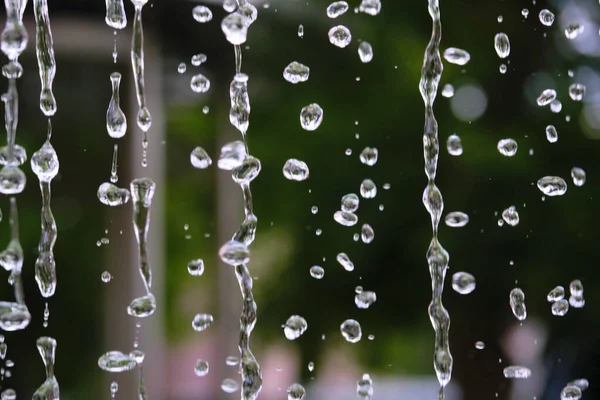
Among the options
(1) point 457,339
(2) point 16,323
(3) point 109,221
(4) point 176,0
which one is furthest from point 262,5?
(2) point 16,323

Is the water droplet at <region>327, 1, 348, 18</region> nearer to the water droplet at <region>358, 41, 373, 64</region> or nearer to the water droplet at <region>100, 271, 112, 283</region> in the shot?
the water droplet at <region>358, 41, 373, 64</region>

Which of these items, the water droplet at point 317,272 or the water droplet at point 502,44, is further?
the water droplet at point 317,272

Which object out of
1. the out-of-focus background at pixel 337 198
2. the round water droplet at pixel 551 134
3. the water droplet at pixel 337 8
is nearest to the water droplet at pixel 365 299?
the out-of-focus background at pixel 337 198

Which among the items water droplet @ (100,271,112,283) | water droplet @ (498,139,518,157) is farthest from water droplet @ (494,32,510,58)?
water droplet @ (100,271,112,283)

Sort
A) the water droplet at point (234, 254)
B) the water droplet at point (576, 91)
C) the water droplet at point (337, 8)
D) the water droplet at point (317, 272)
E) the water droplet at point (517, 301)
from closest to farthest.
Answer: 1. the water droplet at point (234, 254)
2. the water droplet at point (517, 301)
3. the water droplet at point (337, 8)
4. the water droplet at point (576, 91)
5. the water droplet at point (317, 272)

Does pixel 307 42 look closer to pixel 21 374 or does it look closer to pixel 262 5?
pixel 262 5

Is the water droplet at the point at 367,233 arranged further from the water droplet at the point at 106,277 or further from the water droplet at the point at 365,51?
the water droplet at the point at 106,277

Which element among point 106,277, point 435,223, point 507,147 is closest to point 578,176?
point 507,147

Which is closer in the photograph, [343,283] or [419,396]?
[419,396]
